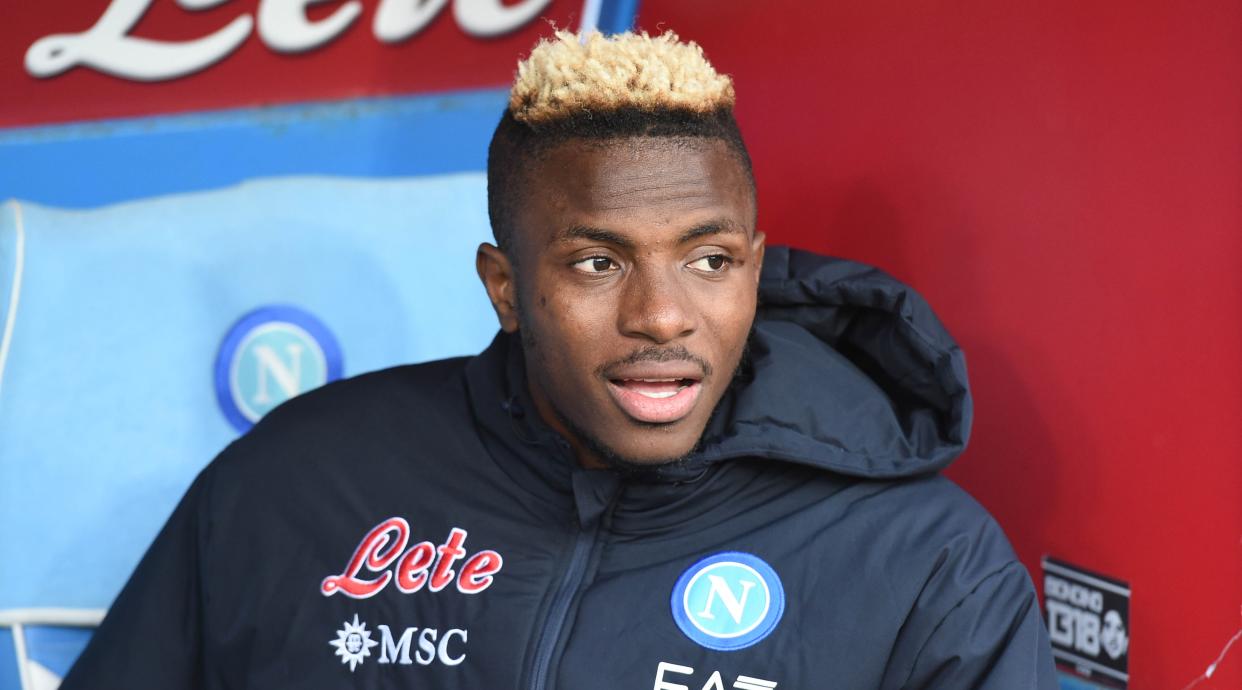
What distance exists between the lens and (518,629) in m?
1.58

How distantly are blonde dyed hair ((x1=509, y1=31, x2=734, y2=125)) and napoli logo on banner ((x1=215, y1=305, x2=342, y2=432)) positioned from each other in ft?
2.92

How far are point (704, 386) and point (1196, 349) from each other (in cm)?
56

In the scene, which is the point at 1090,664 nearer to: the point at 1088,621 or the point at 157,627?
the point at 1088,621

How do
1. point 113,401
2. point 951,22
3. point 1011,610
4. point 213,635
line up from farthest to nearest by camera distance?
point 113,401, point 951,22, point 213,635, point 1011,610

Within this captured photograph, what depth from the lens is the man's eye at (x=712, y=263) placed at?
1.57 m

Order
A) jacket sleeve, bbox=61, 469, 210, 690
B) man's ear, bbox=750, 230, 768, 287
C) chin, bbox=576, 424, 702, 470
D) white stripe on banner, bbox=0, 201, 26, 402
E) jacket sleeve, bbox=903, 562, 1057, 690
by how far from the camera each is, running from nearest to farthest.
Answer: jacket sleeve, bbox=903, 562, 1057, 690 → chin, bbox=576, 424, 702, 470 → man's ear, bbox=750, 230, 768, 287 → jacket sleeve, bbox=61, 469, 210, 690 → white stripe on banner, bbox=0, 201, 26, 402

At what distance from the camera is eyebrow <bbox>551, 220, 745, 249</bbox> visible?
152 cm

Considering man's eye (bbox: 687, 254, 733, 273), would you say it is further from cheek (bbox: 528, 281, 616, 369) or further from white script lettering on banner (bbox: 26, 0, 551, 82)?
white script lettering on banner (bbox: 26, 0, 551, 82)

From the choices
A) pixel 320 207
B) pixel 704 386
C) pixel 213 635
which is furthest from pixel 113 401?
pixel 704 386

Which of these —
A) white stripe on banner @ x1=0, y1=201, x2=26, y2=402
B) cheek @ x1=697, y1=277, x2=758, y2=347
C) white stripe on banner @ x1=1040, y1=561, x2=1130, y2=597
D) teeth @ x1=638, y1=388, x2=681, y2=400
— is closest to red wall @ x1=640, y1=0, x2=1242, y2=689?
white stripe on banner @ x1=1040, y1=561, x2=1130, y2=597

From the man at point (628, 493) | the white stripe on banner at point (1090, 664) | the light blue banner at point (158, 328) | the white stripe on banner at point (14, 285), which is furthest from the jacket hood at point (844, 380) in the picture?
the white stripe on banner at point (14, 285)

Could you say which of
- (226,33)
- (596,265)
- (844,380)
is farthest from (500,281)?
(226,33)

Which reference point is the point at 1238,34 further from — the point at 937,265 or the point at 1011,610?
the point at 1011,610

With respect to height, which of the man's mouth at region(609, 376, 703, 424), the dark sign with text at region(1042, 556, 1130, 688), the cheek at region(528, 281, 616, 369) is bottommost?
the dark sign with text at region(1042, 556, 1130, 688)
